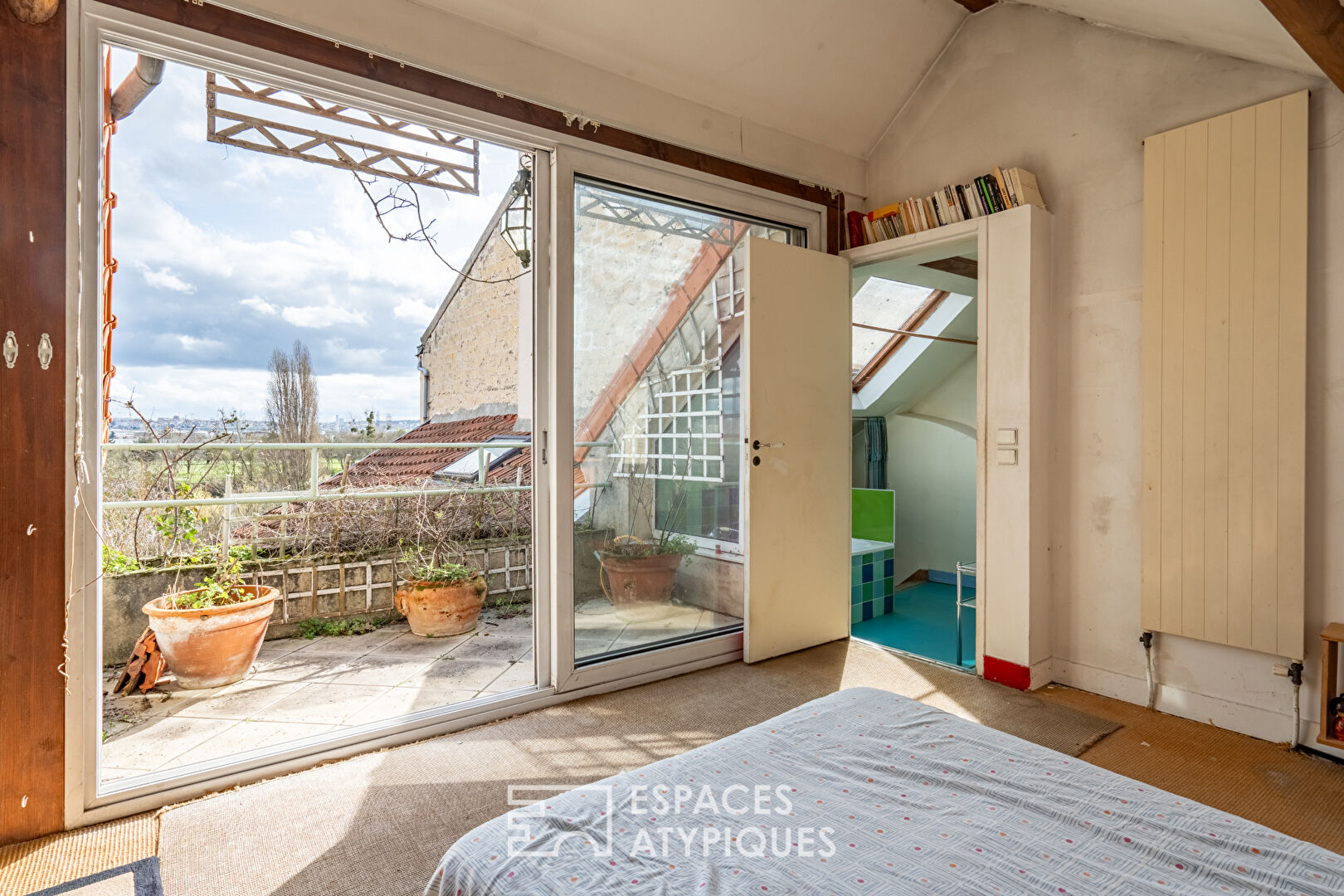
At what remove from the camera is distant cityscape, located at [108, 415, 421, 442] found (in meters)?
3.53

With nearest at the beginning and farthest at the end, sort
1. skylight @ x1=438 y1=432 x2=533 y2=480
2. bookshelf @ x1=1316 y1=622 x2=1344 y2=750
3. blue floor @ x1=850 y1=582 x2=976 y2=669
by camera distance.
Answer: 1. bookshelf @ x1=1316 y1=622 x2=1344 y2=750
2. blue floor @ x1=850 y1=582 x2=976 y2=669
3. skylight @ x1=438 y1=432 x2=533 y2=480

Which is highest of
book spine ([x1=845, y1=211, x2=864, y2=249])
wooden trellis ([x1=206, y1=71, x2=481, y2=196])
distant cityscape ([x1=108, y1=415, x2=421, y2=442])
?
wooden trellis ([x1=206, y1=71, x2=481, y2=196])

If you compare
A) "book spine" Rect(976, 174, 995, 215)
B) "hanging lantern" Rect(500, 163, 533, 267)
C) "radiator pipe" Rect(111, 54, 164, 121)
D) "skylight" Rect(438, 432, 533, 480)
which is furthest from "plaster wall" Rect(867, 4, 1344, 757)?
"radiator pipe" Rect(111, 54, 164, 121)

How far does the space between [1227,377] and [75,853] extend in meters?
3.75

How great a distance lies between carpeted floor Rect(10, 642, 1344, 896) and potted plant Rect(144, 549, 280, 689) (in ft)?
4.36

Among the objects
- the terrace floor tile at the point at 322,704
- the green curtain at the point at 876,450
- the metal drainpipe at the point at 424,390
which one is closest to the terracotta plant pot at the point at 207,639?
the terrace floor tile at the point at 322,704

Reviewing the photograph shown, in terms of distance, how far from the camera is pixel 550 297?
276 centimetres

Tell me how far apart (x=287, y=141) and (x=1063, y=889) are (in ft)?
14.3

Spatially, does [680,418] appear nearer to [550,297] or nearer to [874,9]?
[550,297]

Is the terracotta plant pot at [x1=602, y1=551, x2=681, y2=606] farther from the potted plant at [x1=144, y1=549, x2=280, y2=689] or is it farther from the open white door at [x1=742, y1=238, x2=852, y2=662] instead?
the potted plant at [x1=144, y1=549, x2=280, y2=689]

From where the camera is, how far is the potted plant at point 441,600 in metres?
3.99

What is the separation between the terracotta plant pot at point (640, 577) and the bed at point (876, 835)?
176 centimetres

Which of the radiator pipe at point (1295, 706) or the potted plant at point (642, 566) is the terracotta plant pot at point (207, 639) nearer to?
the potted plant at point (642, 566)

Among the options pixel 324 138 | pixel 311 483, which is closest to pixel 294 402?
pixel 311 483
